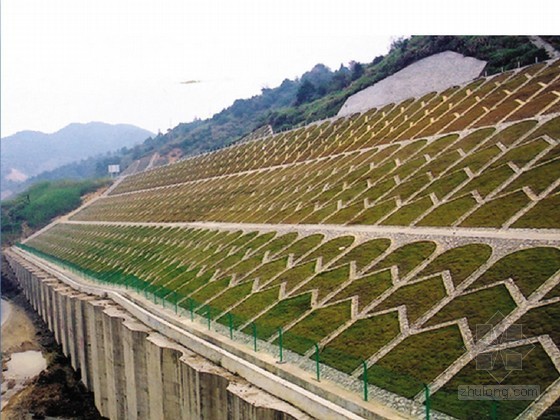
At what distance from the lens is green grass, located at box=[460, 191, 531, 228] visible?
25783mm

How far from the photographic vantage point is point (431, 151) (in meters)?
40.5

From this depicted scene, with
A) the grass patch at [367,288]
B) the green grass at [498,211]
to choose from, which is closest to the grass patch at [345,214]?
the green grass at [498,211]

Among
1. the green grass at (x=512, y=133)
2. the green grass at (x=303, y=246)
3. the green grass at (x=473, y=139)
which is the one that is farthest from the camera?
the green grass at (x=473, y=139)

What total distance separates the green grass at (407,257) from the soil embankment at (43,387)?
83.5 feet

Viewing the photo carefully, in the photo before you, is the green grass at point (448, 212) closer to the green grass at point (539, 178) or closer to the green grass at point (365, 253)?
the green grass at point (539, 178)

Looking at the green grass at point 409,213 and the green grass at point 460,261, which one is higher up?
the green grass at point 409,213

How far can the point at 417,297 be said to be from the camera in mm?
21188

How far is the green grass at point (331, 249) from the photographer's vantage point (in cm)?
2936

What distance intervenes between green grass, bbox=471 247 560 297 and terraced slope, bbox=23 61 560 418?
7 centimetres

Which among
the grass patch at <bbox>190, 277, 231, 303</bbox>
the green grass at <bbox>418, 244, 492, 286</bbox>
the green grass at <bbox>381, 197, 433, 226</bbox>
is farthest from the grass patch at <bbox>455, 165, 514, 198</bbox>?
the grass patch at <bbox>190, 277, 231, 303</bbox>

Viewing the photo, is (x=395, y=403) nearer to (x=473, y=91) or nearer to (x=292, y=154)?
(x=473, y=91)

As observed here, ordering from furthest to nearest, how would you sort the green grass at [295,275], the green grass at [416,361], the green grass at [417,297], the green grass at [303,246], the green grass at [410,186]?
1. the green grass at [410,186]
2. the green grass at [303,246]
3. the green grass at [295,275]
4. the green grass at [417,297]
5. the green grass at [416,361]

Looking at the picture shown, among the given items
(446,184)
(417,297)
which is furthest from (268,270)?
(417,297)

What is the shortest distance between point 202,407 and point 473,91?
42415 mm
